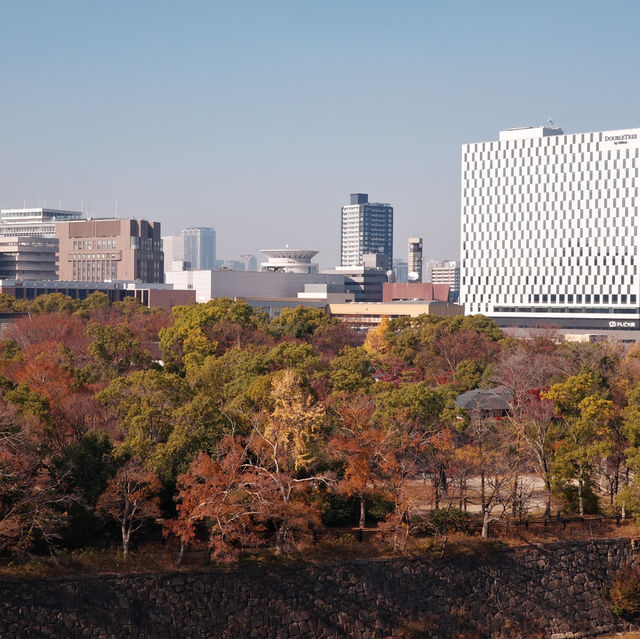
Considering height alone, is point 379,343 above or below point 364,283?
below

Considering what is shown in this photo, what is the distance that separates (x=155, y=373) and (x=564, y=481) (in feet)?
68.1

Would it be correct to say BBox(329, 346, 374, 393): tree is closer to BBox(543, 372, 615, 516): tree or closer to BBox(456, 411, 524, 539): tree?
BBox(456, 411, 524, 539): tree

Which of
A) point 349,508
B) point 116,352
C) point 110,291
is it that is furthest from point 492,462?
point 110,291

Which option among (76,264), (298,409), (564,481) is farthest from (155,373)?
(76,264)

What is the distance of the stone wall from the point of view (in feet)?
118

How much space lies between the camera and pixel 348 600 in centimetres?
3984

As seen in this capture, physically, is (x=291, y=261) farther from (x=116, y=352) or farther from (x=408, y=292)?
(x=116, y=352)

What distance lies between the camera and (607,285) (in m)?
146

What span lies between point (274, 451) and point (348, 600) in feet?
21.5

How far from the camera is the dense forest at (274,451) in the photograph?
127 feet

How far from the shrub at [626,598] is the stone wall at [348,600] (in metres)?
0.50

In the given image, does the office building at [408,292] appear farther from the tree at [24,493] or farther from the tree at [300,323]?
the tree at [24,493]

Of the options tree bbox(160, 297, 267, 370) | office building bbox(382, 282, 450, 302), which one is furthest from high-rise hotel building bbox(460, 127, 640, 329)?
tree bbox(160, 297, 267, 370)

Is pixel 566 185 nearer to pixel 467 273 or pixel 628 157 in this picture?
pixel 628 157
